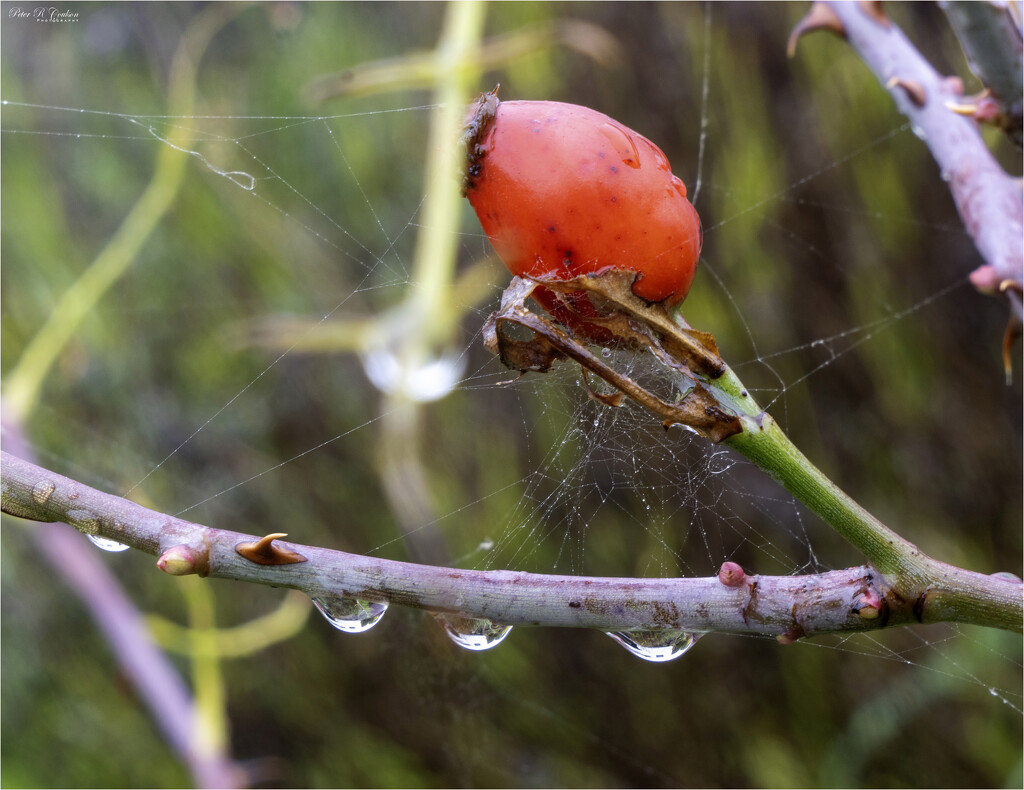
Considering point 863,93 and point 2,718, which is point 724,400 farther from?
point 2,718

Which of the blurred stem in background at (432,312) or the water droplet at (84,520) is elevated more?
the blurred stem in background at (432,312)

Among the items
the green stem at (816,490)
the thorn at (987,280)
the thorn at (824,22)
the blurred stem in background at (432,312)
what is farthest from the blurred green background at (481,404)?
the green stem at (816,490)

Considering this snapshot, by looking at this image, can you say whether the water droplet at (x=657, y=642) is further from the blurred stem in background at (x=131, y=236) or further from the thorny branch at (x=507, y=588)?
the blurred stem in background at (x=131, y=236)

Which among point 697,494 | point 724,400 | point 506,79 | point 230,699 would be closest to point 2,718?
point 230,699

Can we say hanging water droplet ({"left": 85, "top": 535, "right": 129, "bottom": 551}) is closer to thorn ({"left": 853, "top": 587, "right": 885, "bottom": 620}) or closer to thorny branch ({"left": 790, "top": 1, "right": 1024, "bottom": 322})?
thorn ({"left": 853, "top": 587, "right": 885, "bottom": 620})

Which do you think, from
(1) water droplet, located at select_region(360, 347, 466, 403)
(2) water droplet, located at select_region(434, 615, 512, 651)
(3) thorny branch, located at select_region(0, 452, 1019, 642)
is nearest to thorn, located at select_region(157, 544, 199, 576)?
(3) thorny branch, located at select_region(0, 452, 1019, 642)

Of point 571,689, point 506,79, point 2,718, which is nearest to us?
point 506,79
